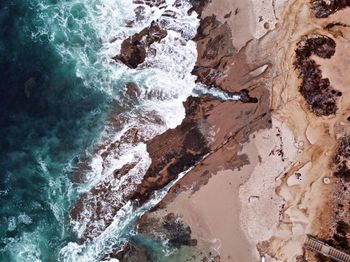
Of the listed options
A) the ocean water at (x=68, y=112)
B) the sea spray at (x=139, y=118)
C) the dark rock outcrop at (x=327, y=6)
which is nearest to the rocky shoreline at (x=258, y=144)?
the dark rock outcrop at (x=327, y=6)

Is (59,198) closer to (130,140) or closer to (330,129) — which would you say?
(130,140)

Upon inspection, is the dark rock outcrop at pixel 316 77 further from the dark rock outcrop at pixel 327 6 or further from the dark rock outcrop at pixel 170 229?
the dark rock outcrop at pixel 170 229

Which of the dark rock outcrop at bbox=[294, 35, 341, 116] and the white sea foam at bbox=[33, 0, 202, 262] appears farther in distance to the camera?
the white sea foam at bbox=[33, 0, 202, 262]

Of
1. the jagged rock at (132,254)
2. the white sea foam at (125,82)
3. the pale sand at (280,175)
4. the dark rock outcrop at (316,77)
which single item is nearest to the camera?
the dark rock outcrop at (316,77)

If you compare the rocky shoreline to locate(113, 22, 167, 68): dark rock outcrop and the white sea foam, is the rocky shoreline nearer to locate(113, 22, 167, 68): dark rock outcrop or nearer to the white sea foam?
locate(113, 22, 167, 68): dark rock outcrop

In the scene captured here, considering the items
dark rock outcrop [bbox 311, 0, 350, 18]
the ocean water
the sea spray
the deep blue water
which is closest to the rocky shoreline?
dark rock outcrop [bbox 311, 0, 350, 18]

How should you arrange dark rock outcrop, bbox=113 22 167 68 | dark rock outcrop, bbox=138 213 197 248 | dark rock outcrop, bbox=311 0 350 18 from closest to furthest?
dark rock outcrop, bbox=311 0 350 18 → dark rock outcrop, bbox=138 213 197 248 → dark rock outcrop, bbox=113 22 167 68
